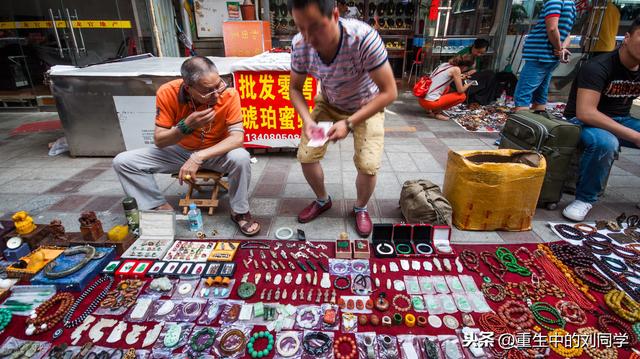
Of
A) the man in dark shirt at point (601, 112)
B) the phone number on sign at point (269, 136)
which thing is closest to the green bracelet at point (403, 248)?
the man in dark shirt at point (601, 112)

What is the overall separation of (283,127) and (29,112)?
648cm

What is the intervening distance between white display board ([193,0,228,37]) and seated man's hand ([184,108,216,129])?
262 inches

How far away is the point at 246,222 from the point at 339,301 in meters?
1.18

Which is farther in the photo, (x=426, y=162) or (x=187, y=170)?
(x=426, y=162)

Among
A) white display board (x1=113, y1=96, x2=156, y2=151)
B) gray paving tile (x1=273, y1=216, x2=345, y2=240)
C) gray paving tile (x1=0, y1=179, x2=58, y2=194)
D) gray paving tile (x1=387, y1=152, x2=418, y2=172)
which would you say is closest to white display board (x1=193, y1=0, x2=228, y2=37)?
white display board (x1=113, y1=96, x2=156, y2=151)

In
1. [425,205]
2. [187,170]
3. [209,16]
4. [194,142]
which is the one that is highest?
[209,16]

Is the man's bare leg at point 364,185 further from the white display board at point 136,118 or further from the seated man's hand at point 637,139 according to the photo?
the white display board at point 136,118

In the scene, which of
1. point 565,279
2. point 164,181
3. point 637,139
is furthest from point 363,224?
point 164,181

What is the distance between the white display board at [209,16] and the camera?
7.79 metres

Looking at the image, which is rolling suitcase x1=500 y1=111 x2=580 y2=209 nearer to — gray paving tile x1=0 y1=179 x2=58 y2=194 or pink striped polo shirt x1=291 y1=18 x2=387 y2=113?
pink striped polo shirt x1=291 y1=18 x2=387 y2=113

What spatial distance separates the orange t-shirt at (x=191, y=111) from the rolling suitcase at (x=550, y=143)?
265 cm

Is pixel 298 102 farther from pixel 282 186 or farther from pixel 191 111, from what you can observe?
pixel 282 186

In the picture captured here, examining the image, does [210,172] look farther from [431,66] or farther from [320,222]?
[431,66]

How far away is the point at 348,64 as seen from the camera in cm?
227
